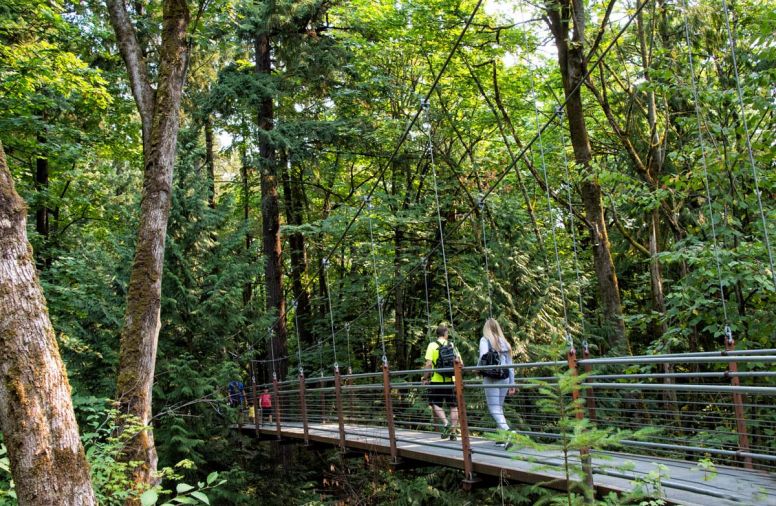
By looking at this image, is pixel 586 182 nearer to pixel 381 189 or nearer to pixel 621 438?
pixel 621 438

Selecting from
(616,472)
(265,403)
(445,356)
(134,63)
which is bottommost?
(265,403)

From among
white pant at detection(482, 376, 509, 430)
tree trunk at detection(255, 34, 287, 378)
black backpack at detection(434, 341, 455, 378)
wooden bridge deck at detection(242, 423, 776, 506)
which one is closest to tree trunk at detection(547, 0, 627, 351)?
black backpack at detection(434, 341, 455, 378)

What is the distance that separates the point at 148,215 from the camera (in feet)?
17.1

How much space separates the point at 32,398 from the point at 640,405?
25.1ft

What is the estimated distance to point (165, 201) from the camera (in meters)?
5.32

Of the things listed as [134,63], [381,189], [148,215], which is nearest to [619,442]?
[148,215]

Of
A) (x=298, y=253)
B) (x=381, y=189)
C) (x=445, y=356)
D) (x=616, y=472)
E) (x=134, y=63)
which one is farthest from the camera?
(x=298, y=253)

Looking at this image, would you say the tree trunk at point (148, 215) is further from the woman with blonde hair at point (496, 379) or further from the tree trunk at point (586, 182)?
the tree trunk at point (586, 182)

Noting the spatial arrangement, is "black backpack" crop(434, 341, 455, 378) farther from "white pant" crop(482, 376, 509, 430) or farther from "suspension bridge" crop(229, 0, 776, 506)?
"white pant" crop(482, 376, 509, 430)

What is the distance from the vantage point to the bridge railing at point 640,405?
309cm

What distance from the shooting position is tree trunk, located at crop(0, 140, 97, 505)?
8.27 feet

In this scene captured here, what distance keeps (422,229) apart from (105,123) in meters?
6.38

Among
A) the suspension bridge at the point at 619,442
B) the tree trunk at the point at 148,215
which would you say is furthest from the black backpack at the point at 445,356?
the tree trunk at the point at 148,215

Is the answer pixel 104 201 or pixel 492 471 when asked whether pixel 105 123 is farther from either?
pixel 492 471
